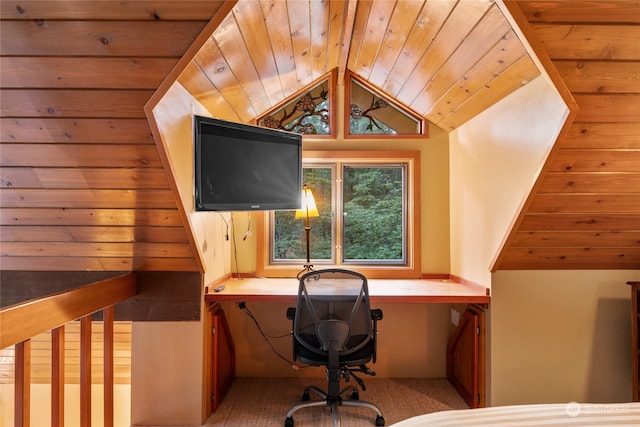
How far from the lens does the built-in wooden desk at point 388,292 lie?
2426mm

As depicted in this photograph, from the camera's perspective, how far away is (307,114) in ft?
10.5

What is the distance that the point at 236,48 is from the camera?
1.92 metres

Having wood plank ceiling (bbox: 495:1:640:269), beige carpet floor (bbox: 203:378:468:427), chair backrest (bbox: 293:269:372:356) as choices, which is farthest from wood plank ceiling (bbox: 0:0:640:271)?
beige carpet floor (bbox: 203:378:468:427)

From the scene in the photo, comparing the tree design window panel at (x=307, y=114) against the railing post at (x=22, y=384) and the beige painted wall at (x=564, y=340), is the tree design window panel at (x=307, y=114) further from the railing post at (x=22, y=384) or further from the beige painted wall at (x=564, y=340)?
the railing post at (x=22, y=384)

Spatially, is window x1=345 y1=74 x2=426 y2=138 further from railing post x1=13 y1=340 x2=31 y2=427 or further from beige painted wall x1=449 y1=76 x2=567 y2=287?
railing post x1=13 y1=340 x2=31 y2=427

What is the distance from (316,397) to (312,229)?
1407 millimetres

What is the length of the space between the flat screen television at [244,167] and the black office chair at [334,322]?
654 millimetres

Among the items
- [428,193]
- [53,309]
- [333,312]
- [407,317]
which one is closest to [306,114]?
[428,193]

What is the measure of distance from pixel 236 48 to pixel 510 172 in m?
1.84

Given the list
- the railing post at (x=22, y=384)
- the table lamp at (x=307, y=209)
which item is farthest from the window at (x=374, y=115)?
the railing post at (x=22, y=384)

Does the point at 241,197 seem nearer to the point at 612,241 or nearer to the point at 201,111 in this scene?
the point at 201,111

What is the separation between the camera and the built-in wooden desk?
7.96 feet

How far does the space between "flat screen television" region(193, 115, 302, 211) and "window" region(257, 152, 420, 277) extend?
619mm

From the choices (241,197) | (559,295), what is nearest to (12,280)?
(241,197)
